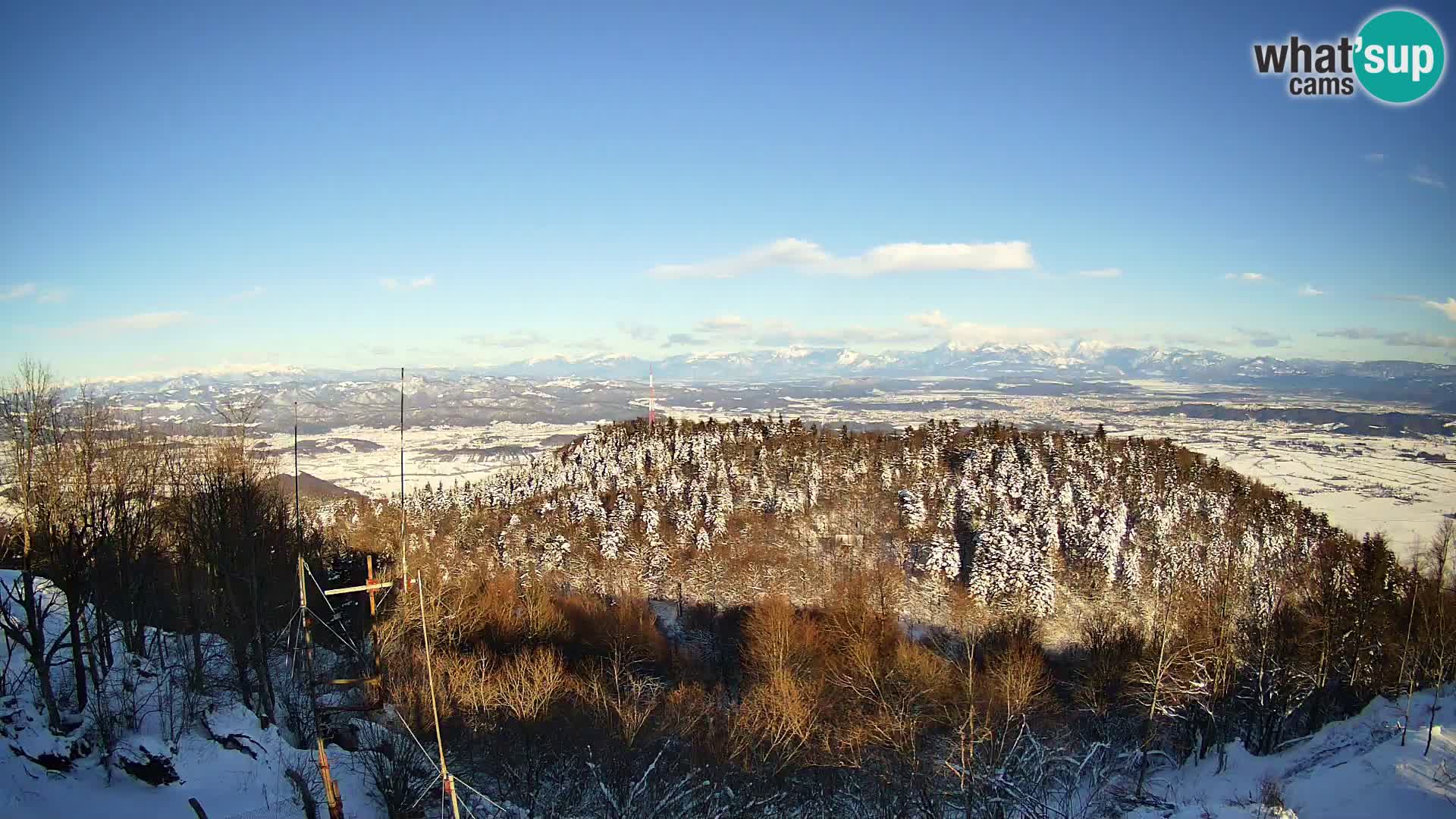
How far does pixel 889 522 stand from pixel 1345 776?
36200 mm

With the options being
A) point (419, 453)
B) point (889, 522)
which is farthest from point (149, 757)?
point (419, 453)

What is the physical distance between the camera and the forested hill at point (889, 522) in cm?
4512

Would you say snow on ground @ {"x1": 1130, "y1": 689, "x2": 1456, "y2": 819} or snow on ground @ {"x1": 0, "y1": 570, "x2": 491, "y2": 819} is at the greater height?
Result: snow on ground @ {"x1": 0, "y1": 570, "x2": 491, "y2": 819}

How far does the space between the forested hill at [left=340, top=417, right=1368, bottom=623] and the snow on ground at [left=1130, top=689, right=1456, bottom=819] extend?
11.7 m

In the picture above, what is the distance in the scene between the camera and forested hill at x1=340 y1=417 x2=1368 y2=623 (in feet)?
148

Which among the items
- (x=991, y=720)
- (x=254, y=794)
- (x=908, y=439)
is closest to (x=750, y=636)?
(x=991, y=720)

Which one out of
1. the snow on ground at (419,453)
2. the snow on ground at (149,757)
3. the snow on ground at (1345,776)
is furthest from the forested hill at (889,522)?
the snow on ground at (419,453)

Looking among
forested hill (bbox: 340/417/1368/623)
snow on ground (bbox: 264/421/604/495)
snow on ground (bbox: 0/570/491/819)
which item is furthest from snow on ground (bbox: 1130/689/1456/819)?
snow on ground (bbox: 264/421/604/495)

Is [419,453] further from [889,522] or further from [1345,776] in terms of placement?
[1345,776]

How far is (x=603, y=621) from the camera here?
111ft

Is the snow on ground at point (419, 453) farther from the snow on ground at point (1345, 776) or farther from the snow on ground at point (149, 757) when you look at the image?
the snow on ground at point (1345, 776)

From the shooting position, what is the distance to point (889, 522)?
179 ft

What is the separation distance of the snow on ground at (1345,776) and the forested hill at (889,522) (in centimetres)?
1167

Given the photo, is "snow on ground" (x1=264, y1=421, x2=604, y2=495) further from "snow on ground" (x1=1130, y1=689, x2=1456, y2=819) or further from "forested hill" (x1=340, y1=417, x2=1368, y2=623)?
"snow on ground" (x1=1130, y1=689, x2=1456, y2=819)
